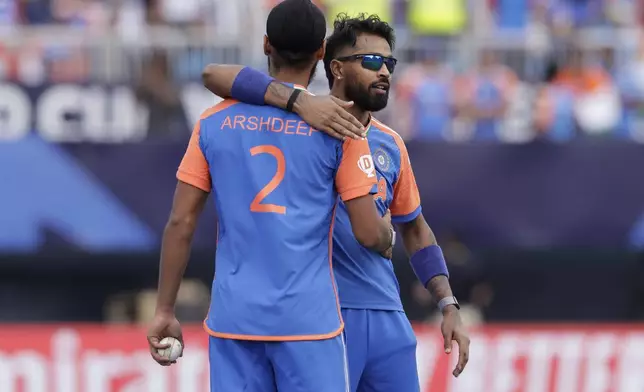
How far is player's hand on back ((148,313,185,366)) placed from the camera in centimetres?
499

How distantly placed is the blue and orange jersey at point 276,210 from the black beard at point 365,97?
47cm

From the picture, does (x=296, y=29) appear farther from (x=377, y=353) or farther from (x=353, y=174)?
(x=377, y=353)

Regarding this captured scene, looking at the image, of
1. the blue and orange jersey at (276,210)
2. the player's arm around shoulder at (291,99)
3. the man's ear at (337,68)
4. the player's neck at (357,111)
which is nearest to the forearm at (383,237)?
the blue and orange jersey at (276,210)

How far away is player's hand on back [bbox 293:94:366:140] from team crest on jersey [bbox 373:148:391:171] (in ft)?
2.12

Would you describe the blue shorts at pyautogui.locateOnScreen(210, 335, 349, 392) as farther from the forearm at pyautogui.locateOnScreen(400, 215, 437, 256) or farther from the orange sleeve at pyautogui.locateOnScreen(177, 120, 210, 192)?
the forearm at pyautogui.locateOnScreen(400, 215, 437, 256)

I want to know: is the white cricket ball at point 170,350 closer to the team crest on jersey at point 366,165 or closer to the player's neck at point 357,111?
the team crest on jersey at point 366,165

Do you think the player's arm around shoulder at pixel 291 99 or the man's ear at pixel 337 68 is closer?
the player's arm around shoulder at pixel 291 99

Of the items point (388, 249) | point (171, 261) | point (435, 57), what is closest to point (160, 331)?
point (171, 261)

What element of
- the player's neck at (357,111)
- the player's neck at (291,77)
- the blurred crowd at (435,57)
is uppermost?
the player's neck at (291,77)

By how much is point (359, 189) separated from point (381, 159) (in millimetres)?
666

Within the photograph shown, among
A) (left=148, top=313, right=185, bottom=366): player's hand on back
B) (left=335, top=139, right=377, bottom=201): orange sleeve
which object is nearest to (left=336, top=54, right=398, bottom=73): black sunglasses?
(left=335, top=139, right=377, bottom=201): orange sleeve

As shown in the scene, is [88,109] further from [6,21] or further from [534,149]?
[534,149]

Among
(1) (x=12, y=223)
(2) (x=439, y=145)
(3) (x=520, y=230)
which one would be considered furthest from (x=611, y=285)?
(1) (x=12, y=223)

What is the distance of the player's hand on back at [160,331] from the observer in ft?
16.4
